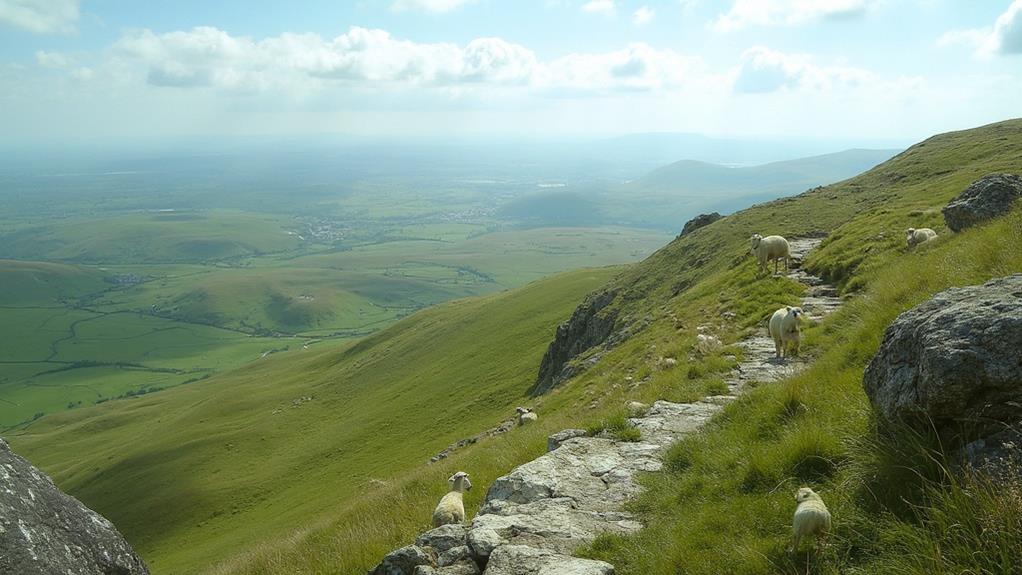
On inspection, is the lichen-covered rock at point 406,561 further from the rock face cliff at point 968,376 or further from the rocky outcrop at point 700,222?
the rocky outcrop at point 700,222

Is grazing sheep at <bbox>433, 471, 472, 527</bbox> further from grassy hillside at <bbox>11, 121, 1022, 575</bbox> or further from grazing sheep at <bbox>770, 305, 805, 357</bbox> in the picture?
grazing sheep at <bbox>770, 305, 805, 357</bbox>

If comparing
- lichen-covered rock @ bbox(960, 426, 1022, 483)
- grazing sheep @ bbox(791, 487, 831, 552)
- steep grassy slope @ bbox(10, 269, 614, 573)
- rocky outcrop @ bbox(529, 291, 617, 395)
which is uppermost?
lichen-covered rock @ bbox(960, 426, 1022, 483)

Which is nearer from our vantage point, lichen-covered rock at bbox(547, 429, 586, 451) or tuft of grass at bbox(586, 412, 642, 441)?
tuft of grass at bbox(586, 412, 642, 441)

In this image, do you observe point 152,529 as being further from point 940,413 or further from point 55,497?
point 940,413

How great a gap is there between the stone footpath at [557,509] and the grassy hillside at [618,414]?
64 centimetres

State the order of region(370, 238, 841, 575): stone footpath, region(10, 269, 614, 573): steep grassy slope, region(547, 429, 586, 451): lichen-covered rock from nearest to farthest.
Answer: region(370, 238, 841, 575): stone footpath
region(547, 429, 586, 451): lichen-covered rock
region(10, 269, 614, 573): steep grassy slope

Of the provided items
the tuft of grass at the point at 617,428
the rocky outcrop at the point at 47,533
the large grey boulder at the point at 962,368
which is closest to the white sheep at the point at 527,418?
the tuft of grass at the point at 617,428

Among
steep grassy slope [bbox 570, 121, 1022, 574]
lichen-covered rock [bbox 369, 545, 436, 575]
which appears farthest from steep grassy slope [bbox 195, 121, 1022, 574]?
lichen-covered rock [bbox 369, 545, 436, 575]

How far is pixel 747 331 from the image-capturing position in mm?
21688

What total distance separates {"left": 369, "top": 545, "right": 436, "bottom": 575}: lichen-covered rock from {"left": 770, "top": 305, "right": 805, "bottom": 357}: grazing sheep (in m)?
12.0

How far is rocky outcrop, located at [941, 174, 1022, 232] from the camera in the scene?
17938 mm

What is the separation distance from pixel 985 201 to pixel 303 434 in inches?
2999

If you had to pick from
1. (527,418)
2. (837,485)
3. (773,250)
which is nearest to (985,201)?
(773,250)

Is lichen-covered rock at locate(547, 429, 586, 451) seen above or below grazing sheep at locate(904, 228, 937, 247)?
below
